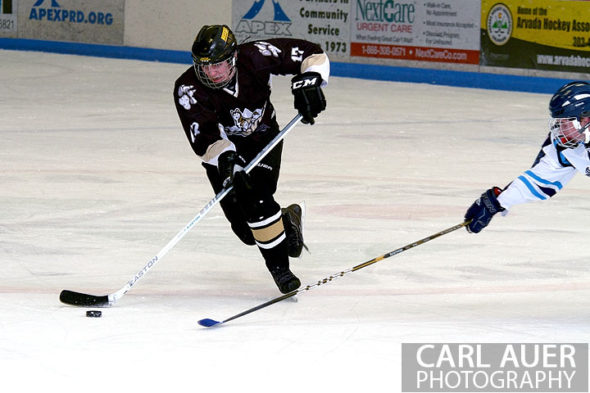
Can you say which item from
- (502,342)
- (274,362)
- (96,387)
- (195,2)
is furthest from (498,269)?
(195,2)

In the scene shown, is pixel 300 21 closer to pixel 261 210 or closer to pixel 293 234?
pixel 293 234

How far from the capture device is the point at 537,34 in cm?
1094

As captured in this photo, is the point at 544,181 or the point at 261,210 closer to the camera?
the point at 544,181

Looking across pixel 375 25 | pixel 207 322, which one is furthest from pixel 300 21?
pixel 207 322

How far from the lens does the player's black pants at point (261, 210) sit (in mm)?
4297

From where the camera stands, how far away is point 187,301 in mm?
4230

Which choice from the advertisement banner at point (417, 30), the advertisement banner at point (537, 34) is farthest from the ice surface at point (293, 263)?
the advertisement banner at point (417, 30)

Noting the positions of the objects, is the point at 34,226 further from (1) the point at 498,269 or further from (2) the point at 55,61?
(2) the point at 55,61

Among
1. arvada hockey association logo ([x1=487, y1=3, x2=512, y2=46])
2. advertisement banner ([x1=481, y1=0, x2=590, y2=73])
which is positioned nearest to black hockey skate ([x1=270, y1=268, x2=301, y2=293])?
advertisement banner ([x1=481, y1=0, x2=590, y2=73])

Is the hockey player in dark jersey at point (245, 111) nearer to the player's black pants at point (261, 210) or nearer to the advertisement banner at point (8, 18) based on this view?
the player's black pants at point (261, 210)

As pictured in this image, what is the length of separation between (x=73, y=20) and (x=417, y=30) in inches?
171

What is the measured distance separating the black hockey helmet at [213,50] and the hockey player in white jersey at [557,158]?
0.96 m

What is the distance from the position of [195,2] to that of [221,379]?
33.5 ft

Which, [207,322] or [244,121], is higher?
[244,121]
